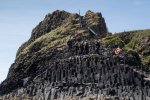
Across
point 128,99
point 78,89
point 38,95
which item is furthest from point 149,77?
point 38,95

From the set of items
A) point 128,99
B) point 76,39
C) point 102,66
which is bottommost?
point 128,99

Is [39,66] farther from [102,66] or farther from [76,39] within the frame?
[102,66]

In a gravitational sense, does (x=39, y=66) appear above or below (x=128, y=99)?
above

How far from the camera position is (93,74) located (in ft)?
570

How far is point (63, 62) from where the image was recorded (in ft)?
594

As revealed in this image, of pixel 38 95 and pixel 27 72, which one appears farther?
pixel 27 72

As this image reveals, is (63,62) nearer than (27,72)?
Yes

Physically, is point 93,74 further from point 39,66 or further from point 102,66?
point 39,66

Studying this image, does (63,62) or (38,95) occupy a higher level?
(63,62)

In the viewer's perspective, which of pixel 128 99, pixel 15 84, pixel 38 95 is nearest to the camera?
pixel 128 99

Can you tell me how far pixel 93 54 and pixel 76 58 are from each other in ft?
20.3

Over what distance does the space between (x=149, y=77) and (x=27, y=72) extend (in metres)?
50.7

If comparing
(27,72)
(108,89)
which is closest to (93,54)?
(108,89)

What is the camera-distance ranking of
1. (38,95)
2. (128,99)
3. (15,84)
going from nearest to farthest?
1. (128,99)
2. (38,95)
3. (15,84)
